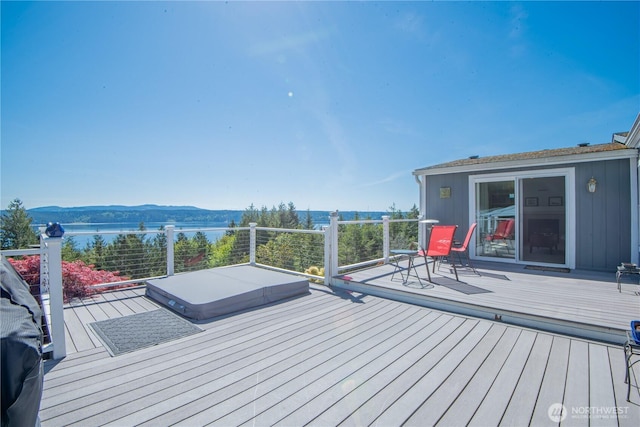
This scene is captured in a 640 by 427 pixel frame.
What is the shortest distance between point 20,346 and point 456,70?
8.57m

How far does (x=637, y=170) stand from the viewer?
4660 mm

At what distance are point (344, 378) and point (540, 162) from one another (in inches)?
222

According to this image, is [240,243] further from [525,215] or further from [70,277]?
[525,215]

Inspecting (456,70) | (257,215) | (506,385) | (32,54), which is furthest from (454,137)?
(257,215)

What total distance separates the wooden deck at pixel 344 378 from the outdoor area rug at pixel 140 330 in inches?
3.9

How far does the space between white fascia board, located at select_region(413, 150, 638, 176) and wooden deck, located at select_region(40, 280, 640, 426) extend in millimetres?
3924

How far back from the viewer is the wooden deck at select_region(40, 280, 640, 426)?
64.7 inches

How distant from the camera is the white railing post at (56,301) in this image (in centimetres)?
231

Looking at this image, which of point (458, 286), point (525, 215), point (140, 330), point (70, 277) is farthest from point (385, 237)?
point (70, 277)

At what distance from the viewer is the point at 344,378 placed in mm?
2014

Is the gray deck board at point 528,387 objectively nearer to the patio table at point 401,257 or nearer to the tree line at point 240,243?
the patio table at point 401,257

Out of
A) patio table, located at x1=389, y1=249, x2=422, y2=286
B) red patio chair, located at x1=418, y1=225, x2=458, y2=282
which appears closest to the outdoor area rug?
patio table, located at x1=389, y1=249, x2=422, y2=286

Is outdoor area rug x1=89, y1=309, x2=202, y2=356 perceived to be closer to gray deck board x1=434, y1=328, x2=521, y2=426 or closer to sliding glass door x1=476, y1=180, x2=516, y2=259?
gray deck board x1=434, y1=328, x2=521, y2=426

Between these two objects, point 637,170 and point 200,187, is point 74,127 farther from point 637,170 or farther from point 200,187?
point 200,187
